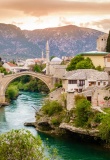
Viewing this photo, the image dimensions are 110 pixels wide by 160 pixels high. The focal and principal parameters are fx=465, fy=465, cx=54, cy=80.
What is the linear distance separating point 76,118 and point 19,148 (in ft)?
59.4

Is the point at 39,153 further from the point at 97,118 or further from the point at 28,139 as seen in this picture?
the point at 97,118

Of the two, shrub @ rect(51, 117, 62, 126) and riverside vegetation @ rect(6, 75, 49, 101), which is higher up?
shrub @ rect(51, 117, 62, 126)

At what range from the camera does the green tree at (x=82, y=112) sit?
132 feet

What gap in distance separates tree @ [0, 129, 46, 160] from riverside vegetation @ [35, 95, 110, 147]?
13571 millimetres

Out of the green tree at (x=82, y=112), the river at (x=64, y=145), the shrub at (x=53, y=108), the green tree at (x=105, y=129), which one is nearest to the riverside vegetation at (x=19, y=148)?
the river at (x=64, y=145)

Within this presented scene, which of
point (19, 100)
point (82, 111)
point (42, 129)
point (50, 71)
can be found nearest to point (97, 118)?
point (82, 111)

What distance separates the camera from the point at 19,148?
76.5ft

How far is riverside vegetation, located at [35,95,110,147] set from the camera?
37750 mm

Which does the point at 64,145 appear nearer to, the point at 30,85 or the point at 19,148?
the point at 19,148

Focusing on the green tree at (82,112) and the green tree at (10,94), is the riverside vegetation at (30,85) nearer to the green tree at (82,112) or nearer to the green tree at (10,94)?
the green tree at (10,94)

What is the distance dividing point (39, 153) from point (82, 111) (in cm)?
1788

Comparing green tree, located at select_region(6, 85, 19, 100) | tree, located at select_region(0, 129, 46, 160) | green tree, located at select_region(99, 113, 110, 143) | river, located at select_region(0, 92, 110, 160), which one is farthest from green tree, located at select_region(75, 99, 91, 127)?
green tree, located at select_region(6, 85, 19, 100)

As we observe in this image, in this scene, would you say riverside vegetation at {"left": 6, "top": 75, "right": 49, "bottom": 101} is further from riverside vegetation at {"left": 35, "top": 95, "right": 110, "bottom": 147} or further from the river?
riverside vegetation at {"left": 35, "top": 95, "right": 110, "bottom": 147}

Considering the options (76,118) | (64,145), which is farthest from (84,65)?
(64,145)
